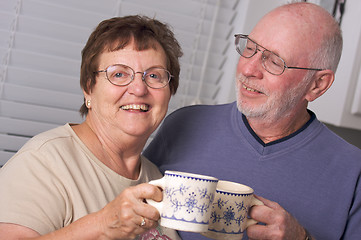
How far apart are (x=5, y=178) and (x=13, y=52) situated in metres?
0.89

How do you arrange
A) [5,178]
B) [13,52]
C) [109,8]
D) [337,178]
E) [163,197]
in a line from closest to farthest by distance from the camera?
[163,197] < [5,178] < [337,178] < [13,52] < [109,8]

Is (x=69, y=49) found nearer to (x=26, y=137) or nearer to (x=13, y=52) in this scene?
(x=13, y=52)

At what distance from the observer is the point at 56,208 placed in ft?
3.36

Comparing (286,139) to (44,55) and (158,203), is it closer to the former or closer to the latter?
(158,203)

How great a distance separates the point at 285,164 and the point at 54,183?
0.73 metres

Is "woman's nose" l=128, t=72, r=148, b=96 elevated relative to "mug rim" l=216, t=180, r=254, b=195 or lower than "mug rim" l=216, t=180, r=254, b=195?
elevated

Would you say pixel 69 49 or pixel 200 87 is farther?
pixel 200 87

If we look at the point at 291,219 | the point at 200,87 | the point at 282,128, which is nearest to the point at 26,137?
the point at 200,87

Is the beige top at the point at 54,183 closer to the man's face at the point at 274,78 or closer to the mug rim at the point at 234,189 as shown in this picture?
the mug rim at the point at 234,189

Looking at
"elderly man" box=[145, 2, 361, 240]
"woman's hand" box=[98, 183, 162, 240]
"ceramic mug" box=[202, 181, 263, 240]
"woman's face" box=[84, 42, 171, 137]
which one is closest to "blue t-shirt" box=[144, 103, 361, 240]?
"elderly man" box=[145, 2, 361, 240]

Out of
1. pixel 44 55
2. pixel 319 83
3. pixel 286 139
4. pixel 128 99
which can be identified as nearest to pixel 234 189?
pixel 128 99

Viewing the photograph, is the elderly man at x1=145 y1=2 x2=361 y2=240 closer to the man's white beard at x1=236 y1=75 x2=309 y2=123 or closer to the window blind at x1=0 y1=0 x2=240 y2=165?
the man's white beard at x1=236 y1=75 x2=309 y2=123

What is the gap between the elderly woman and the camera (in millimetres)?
973

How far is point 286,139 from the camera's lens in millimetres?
1473
